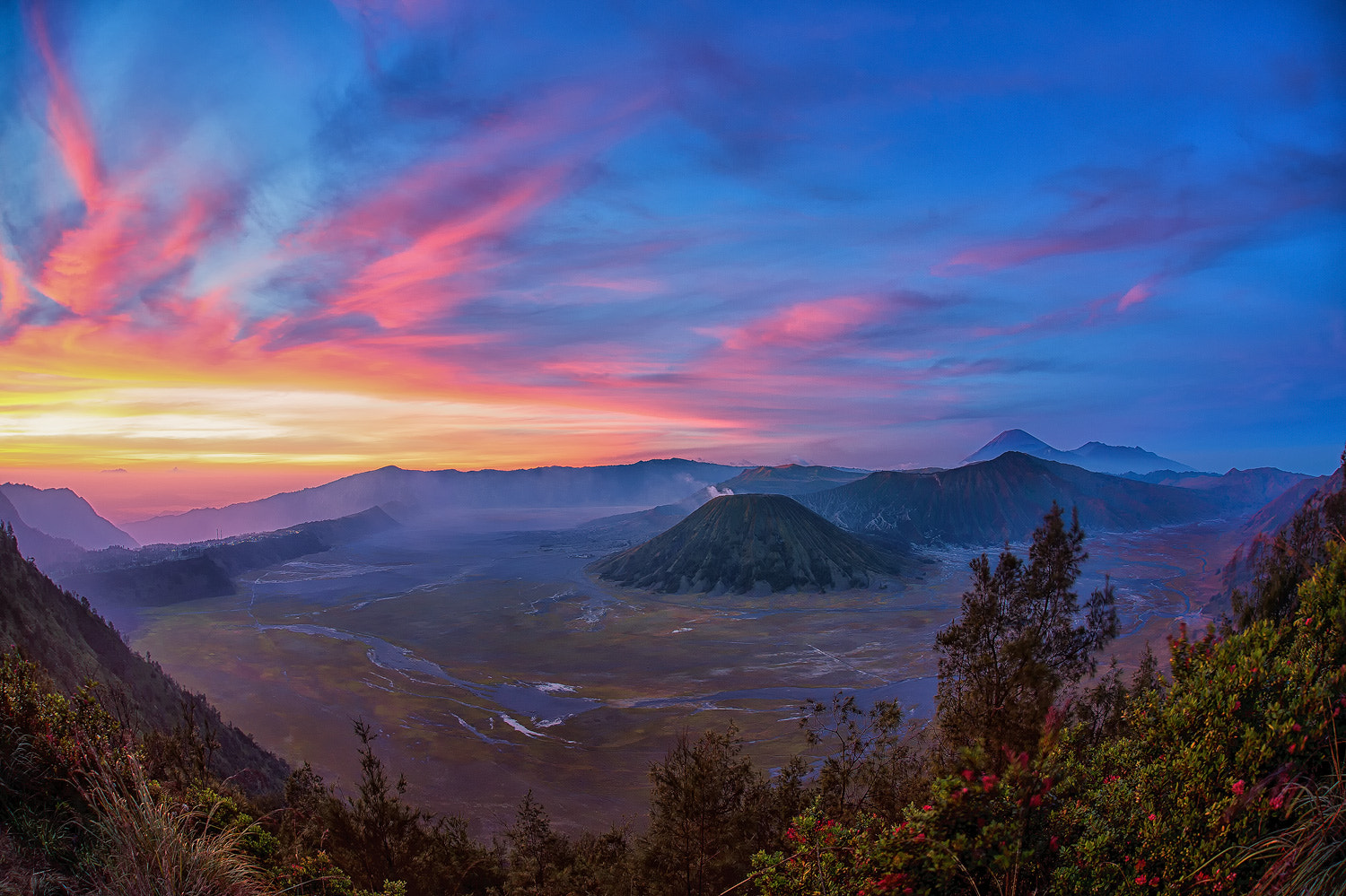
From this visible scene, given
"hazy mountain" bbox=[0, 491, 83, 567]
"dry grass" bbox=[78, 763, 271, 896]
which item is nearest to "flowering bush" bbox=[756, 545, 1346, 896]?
"dry grass" bbox=[78, 763, 271, 896]

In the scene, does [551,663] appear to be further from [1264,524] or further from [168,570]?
[1264,524]

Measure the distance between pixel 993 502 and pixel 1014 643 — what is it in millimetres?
162793

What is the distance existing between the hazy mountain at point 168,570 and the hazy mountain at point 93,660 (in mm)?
71404

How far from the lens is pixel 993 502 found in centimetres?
15625

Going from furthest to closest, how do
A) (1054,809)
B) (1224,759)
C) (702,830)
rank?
(702,830) < (1054,809) < (1224,759)

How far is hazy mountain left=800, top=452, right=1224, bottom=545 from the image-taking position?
150 metres

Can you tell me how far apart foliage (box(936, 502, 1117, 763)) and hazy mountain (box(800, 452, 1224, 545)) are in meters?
133

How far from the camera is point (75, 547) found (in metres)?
148

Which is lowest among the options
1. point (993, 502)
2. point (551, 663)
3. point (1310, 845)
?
point (551, 663)

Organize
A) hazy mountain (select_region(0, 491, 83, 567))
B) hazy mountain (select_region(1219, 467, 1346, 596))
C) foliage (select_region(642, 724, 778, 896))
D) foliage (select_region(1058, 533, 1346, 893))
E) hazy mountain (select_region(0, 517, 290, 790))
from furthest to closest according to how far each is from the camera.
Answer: hazy mountain (select_region(0, 491, 83, 567)), hazy mountain (select_region(1219, 467, 1346, 596)), hazy mountain (select_region(0, 517, 290, 790)), foliage (select_region(642, 724, 778, 896)), foliage (select_region(1058, 533, 1346, 893))

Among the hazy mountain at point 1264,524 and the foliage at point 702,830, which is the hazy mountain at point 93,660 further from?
the hazy mountain at point 1264,524

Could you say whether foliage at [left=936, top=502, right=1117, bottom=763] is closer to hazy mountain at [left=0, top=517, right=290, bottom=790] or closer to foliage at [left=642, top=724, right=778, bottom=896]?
foliage at [left=642, top=724, right=778, bottom=896]

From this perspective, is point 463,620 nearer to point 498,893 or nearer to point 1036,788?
point 498,893

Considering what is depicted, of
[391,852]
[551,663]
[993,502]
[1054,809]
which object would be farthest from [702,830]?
[993,502]
